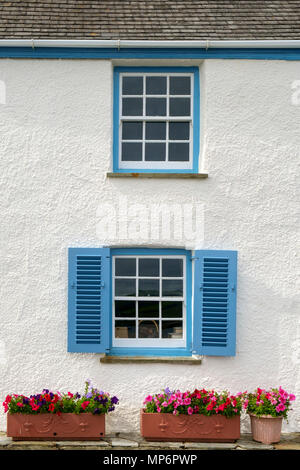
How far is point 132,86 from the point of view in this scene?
9.16 metres

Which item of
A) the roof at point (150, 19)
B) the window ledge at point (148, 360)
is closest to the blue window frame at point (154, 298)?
the window ledge at point (148, 360)

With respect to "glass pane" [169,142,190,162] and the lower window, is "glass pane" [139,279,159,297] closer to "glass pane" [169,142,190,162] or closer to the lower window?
the lower window

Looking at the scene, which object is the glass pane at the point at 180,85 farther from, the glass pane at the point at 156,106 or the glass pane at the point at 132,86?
the glass pane at the point at 132,86

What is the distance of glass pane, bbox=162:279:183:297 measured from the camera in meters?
8.94

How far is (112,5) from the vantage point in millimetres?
9664

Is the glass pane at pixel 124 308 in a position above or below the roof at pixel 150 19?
below

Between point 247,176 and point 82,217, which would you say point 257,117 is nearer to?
point 247,176

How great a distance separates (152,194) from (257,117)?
1.87 m

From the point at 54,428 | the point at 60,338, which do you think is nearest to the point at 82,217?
the point at 60,338

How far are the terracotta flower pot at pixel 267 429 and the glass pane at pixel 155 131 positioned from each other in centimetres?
417

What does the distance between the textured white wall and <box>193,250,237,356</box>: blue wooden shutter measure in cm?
17

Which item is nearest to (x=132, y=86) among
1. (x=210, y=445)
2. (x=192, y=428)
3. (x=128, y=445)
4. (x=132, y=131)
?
(x=132, y=131)

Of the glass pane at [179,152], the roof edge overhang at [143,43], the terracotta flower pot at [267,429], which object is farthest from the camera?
the glass pane at [179,152]

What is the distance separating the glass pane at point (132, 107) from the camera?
9141 mm
